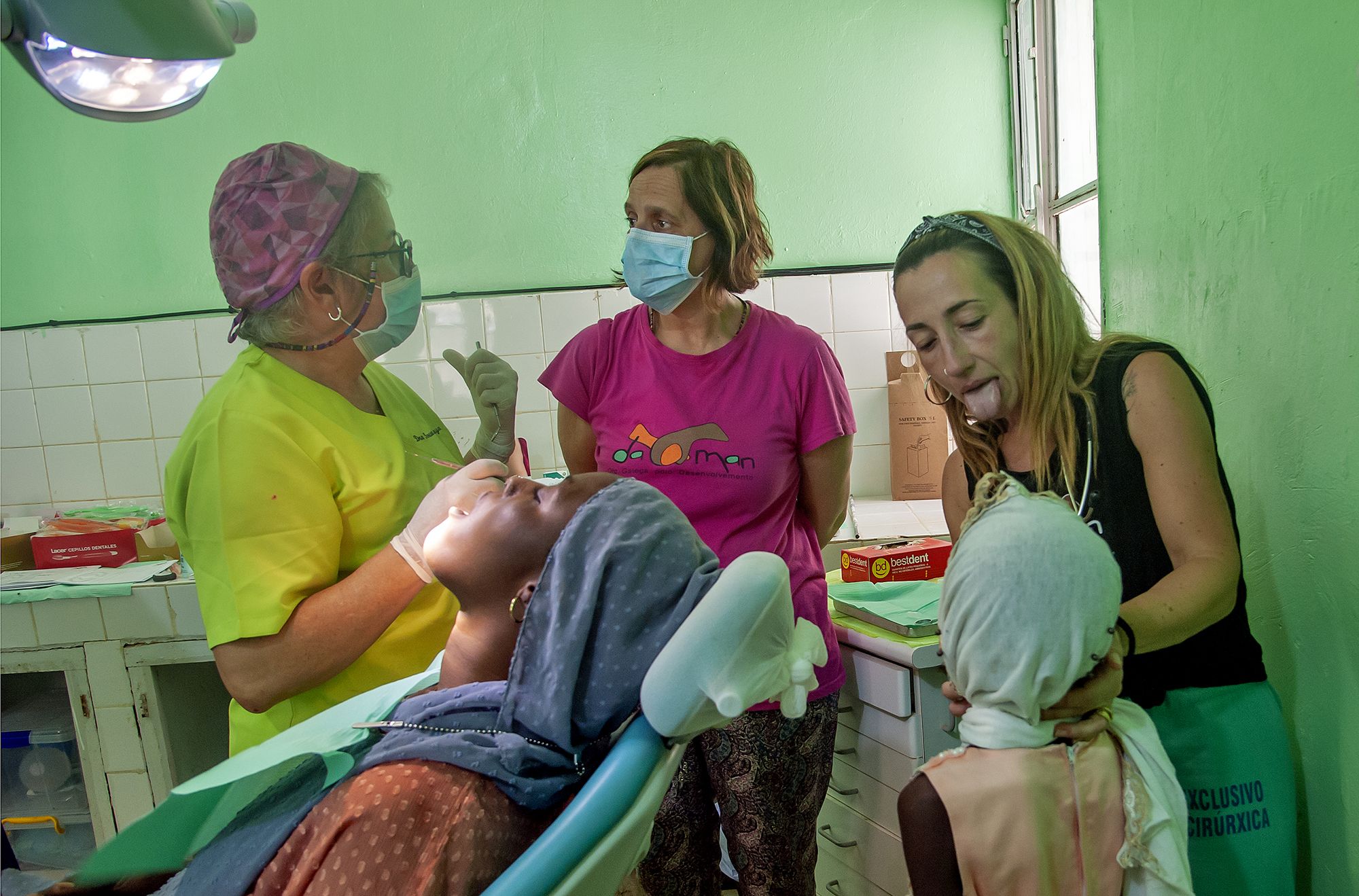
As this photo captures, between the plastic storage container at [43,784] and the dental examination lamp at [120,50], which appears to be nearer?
the dental examination lamp at [120,50]

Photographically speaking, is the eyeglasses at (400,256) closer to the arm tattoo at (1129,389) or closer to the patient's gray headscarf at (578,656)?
the patient's gray headscarf at (578,656)

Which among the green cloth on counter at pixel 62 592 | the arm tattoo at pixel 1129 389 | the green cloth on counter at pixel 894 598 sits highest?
the arm tattoo at pixel 1129 389

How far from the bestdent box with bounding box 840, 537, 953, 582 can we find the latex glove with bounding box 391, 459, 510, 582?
120 cm

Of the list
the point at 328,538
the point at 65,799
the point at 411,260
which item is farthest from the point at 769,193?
the point at 65,799

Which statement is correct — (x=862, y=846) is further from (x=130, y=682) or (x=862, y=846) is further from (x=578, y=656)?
(x=130, y=682)

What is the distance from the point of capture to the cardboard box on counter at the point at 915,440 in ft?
7.98

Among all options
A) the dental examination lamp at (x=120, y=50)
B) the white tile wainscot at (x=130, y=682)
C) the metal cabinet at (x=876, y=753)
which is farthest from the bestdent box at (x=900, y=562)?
the dental examination lamp at (x=120, y=50)

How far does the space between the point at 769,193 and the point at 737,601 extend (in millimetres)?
2065

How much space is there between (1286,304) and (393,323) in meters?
1.22

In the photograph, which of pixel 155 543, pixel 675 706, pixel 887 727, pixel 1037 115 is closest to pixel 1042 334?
pixel 675 706

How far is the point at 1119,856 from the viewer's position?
96cm

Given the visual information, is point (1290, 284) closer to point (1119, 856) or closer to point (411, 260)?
point (1119, 856)

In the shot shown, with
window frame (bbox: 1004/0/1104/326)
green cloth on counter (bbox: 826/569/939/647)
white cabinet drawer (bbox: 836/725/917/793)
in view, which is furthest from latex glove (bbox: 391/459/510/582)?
window frame (bbox: 1004/0/1104/326)

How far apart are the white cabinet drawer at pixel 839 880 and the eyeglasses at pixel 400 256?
5.19 ft
